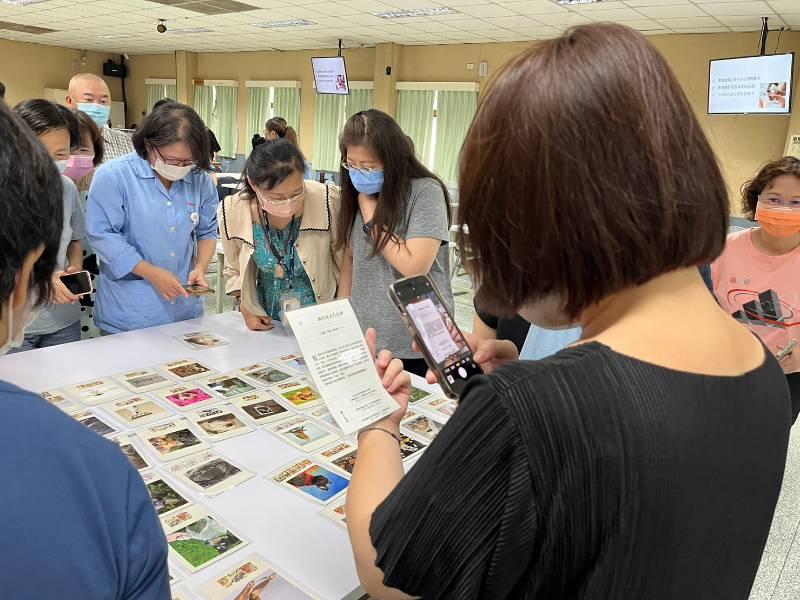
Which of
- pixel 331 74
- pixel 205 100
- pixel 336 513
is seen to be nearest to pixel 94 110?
pixel 336 513

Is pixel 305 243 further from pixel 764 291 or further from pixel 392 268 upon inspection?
pixel 764 291

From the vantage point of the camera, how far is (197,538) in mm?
1035

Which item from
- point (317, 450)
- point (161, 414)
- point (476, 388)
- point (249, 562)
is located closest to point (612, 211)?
point (476, 388)

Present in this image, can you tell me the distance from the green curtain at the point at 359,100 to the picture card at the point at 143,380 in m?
8.48

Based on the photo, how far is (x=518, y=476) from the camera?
48 cm

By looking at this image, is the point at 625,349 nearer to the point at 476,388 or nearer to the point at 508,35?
the point at 476,388

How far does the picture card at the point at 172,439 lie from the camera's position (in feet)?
4.27

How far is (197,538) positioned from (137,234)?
1366mm

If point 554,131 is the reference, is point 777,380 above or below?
below

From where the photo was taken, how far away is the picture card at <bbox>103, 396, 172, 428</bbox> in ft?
4.68

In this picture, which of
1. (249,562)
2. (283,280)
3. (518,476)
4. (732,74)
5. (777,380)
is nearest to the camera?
(518,476)

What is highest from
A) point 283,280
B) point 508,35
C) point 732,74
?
point 508,35

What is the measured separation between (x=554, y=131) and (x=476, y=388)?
0.25 m

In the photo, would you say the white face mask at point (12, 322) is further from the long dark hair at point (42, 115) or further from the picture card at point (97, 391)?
the long dark hair at point (42, 115)
